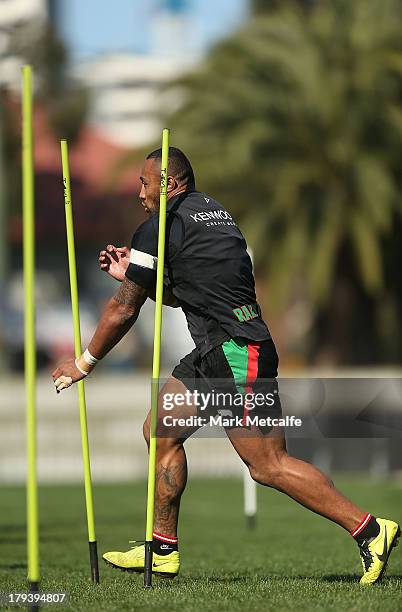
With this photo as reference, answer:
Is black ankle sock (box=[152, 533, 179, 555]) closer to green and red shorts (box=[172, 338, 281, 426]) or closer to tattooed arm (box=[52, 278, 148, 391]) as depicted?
green and red shorts (box=[172, 338, 281, 426])

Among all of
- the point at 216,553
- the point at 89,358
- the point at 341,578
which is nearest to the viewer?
the point at 89,358

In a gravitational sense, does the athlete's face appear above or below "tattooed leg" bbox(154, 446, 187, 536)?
above

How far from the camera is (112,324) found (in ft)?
22.6

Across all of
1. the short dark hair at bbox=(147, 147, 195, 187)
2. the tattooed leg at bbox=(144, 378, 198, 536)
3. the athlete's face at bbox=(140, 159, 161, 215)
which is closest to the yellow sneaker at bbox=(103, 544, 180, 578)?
the tattooed leg at bbox=(144, 378, 198, 536)

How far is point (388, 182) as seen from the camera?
24.5 m

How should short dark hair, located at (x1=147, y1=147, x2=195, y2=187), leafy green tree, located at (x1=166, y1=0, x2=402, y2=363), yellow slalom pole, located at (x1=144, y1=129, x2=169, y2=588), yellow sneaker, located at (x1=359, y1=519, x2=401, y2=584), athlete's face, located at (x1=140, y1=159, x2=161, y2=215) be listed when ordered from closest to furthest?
yellow slalom pole, located at (x1=144, y1=129, x2=169, y2=588) → yellow sneaker, located at (x1=359, y1=519, x2=401, y2=584) → athlete's face, located at (x1=140, y1=159, x2=161, y2=215) → short dark hair, located at (x1=147, y1=147, x2=195, y2=187) → leafy green tree, located at (x1=166, y1=0, x2=402, y2=363)

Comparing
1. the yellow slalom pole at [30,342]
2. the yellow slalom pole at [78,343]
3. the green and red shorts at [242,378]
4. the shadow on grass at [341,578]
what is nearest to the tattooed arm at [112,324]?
the yellow slalom pole at [78,343]

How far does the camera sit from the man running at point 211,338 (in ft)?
22.6

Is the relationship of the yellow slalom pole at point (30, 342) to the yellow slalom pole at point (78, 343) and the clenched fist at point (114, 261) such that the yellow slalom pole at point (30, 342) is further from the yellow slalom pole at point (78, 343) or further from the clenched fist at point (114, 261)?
the clenched fist at point (114, 261)

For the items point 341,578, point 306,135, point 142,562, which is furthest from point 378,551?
point 306,135

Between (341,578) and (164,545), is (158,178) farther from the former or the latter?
(341,578)

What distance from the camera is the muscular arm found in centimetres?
687

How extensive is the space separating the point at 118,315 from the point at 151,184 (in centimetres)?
72

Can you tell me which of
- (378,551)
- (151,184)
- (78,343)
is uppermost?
(151,184)
